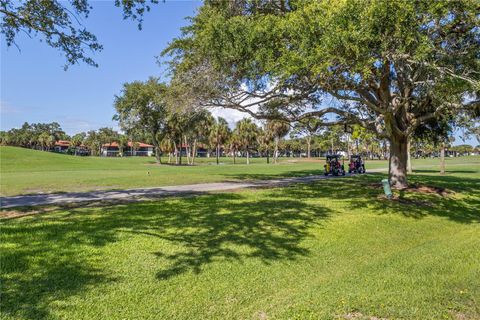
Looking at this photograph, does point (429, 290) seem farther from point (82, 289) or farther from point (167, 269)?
point (82, 289)

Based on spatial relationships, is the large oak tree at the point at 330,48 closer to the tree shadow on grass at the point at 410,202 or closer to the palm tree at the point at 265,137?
the tree shadow on grass at the point at 410,202

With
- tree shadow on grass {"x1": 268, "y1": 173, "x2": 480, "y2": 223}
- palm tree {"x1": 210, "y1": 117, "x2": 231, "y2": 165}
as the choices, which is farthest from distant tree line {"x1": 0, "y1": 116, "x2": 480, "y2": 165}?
tree shadow on grass {"x1": 268, "y1": 173, "x2": 480, "y2": 223}

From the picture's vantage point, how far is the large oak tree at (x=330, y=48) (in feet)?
29.1

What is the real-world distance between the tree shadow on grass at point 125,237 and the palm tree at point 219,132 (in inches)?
2305

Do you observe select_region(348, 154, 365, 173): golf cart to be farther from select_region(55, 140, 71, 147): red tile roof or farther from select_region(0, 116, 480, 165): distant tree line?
select_region(55, 140, 71, 147): red tile roof

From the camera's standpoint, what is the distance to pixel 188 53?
51.5 feet

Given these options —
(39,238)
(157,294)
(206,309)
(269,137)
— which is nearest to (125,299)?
(157,294)

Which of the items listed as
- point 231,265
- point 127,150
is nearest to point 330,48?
point 231,265

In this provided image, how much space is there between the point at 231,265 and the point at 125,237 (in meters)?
2.48

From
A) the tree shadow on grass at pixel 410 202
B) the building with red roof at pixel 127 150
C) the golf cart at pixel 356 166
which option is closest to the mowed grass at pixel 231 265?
the tree shadow on grass at pixel 410 202

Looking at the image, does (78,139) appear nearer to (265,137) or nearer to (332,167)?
(265,137)

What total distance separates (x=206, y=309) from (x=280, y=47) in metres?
8.07

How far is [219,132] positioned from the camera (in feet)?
234

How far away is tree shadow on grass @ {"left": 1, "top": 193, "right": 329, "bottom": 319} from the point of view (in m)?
5.39
